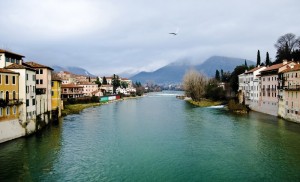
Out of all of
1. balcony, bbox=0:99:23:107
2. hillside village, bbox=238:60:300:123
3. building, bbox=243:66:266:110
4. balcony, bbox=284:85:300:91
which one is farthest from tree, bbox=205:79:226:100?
balcony, bbox=0:99:23:107

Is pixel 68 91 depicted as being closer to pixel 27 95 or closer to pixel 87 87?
pixel 87 87

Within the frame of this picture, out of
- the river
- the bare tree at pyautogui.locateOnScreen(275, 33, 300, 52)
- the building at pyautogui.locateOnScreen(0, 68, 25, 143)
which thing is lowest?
the river

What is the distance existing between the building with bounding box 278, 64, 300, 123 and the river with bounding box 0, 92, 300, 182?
5544 millimetres

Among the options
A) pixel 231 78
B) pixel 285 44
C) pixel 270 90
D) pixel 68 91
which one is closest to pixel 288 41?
pixel 285 44

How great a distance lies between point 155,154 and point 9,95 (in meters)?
20.2

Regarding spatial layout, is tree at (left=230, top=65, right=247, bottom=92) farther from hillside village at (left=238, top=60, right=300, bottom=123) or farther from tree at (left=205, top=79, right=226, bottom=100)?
hillside village at (left=238, top=60, right=300, bottom=123)

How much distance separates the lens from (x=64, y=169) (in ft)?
89.7

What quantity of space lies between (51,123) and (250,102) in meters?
53.9

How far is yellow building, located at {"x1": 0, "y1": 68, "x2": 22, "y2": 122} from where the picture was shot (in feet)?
117

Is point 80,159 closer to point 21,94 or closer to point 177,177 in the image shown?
point 177,177

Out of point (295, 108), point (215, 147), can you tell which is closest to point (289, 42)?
point (295, 108)

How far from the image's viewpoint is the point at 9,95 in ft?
123

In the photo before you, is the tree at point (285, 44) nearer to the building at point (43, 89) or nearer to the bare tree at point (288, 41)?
the bare tree at point (288, 41)

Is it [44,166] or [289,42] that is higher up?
[289,42]
